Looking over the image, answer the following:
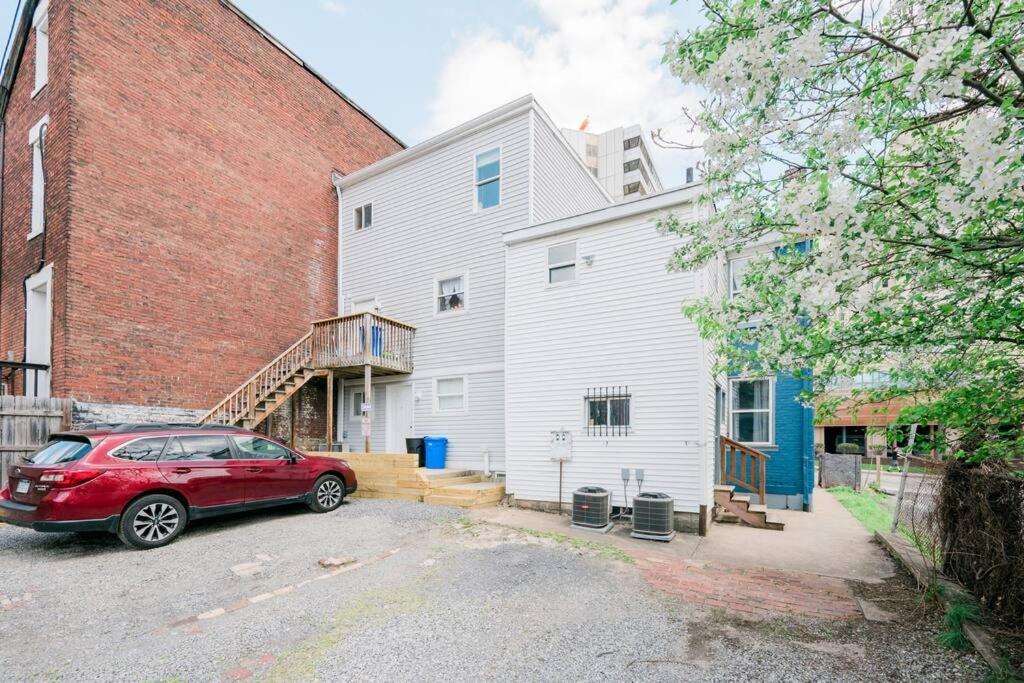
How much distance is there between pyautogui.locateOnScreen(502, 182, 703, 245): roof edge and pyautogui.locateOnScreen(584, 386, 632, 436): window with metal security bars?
3.17 meters

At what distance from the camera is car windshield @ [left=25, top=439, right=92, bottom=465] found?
21.3 feet

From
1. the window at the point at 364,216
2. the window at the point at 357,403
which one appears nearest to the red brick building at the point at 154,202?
the window at the point at 364,216

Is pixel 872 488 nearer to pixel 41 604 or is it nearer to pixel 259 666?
pixel 259 666

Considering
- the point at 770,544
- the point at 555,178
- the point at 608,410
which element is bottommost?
the point at 770,544

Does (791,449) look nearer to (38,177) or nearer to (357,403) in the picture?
(357,403)

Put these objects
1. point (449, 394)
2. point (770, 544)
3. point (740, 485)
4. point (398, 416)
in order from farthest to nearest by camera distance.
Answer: point (398, 416)
point (449, 394)
point (740, 485)
point (770, 544)

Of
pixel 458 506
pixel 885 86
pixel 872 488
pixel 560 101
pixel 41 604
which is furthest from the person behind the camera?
pixel 872 488

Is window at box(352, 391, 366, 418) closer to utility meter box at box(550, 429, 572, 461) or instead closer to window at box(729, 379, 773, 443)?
utility meter box at box(550, 429, 572, 461)

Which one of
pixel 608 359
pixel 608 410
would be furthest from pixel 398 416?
pixel 608 359

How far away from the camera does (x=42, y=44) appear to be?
38.7ft

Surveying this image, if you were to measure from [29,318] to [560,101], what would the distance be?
13.4m

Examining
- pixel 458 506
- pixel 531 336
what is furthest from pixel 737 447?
pixel 458 506

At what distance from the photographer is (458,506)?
9.62 meters

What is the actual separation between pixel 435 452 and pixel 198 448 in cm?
562
